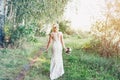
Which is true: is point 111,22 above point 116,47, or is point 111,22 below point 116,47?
above

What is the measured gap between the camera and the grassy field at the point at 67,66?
A: 1218 cm

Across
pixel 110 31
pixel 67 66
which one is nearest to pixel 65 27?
pixel 110 31

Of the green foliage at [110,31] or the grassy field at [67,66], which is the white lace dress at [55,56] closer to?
the grassy field at [67,66]

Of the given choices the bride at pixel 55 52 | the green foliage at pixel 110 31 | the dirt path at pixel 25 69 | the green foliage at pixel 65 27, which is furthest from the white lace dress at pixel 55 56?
the green foliage at pixel 65 27

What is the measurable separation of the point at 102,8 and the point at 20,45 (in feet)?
15.9

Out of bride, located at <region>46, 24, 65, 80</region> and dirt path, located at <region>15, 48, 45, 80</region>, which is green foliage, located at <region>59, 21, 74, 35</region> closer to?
dirt path, located at <region>15, 48, 45, 80</region>

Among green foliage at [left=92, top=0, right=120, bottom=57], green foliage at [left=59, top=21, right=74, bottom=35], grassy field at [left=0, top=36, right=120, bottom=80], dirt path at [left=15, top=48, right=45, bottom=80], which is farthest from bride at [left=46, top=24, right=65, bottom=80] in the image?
green foliage at [left=59, top=21, right=74, bottom=35]

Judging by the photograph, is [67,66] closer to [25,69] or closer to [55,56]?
[25,69]

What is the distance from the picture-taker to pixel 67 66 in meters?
14.3

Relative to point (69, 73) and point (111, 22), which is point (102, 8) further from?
point (69, 73)

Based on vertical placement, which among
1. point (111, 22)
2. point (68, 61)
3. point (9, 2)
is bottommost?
point (68, 61)

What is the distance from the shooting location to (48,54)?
57.5 ft

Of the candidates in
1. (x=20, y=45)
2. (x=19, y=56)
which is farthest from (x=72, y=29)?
(x=19, y=56)

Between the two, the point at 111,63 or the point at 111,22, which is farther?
the point at 111,22
